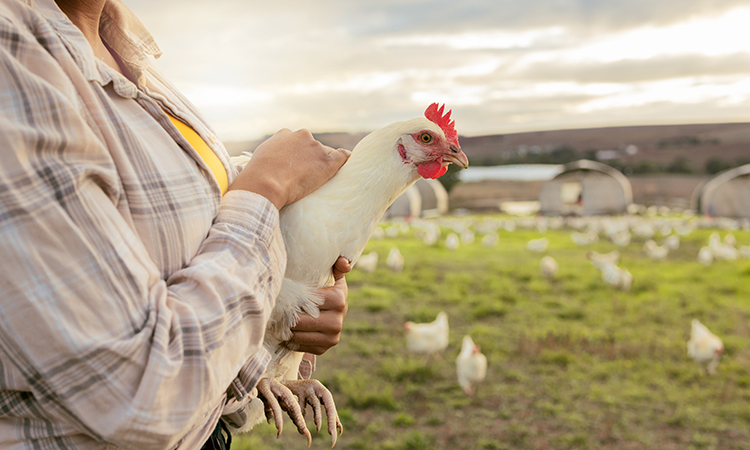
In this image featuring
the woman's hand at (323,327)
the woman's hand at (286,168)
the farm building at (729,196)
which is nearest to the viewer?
the woman's hand at (286,168)

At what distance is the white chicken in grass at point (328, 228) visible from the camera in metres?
1.32

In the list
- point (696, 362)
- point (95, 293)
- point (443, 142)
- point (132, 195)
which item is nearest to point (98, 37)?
point (132, 195)

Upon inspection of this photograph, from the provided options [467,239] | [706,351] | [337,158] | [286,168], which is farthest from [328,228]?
A: [467,239]

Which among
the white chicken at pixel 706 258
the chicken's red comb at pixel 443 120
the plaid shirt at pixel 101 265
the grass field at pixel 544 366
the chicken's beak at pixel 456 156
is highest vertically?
the chicken's red comb at pixel 443 120

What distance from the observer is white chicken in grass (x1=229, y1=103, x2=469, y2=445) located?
1316mm

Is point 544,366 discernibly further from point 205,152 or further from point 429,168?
point 205,152

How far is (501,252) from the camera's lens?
11.3 meters

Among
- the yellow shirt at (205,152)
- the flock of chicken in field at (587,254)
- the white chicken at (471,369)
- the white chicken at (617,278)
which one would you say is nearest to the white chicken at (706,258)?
the flock of chicken in field at (587,254)

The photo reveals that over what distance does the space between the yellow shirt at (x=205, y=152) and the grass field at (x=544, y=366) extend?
10.9 ft

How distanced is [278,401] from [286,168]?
26.9 inches

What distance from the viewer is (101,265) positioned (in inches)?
25.3

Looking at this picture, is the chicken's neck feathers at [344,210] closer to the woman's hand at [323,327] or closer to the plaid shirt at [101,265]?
the woman's hand at [323,327]

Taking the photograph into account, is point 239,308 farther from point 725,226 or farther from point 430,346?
point 725,226

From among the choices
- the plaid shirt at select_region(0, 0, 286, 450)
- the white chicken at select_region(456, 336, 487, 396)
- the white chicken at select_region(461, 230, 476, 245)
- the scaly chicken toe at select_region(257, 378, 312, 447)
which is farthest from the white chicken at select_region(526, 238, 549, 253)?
the plaid shirt at select_region(0, 0, 286, 450)
